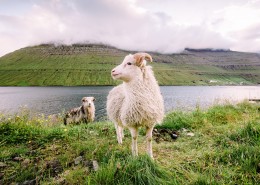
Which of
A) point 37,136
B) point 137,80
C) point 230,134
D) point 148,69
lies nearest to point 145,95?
point 137,80

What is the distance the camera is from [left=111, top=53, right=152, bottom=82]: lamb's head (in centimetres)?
592

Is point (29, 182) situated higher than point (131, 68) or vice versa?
point (131, 68)

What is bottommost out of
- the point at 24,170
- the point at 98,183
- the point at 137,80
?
the point at 24,170

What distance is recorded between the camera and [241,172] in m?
4.03

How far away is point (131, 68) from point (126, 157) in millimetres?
2497

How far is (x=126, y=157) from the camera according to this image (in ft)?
15.7

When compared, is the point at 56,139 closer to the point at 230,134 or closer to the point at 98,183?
the point at 98,183

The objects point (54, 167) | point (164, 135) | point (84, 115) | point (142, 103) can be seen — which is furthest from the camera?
point (84, 115)

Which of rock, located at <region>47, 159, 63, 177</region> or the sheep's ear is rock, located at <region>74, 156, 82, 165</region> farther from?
the sheep's ear

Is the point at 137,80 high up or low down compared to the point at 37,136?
up

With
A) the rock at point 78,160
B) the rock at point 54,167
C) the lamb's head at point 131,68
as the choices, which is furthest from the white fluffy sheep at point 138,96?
the rock at point 54,167

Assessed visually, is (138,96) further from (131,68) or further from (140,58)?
(140,58)

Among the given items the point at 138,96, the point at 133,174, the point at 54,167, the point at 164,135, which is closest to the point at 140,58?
the point at 138,96

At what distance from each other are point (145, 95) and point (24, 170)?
3.61 metres
